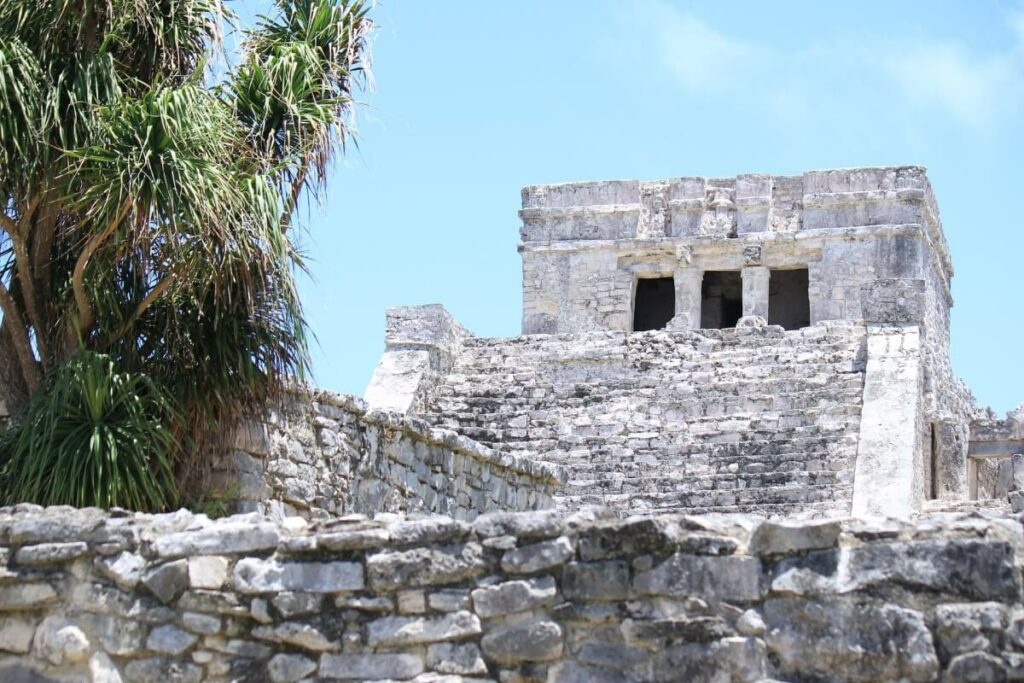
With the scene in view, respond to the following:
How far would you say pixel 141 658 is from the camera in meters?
5.14

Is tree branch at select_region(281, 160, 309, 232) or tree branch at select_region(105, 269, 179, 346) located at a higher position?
tree branch at select_region(281, 160, 309, 232)

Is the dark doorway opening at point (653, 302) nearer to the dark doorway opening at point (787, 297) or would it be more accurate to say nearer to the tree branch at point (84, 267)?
the dark doorway opening at point (787, 297)

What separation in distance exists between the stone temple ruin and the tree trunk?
3.14ft

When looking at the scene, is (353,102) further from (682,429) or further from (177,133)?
(682,429)

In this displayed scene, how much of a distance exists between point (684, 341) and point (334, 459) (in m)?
8.07

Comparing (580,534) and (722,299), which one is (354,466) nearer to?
(580,534)

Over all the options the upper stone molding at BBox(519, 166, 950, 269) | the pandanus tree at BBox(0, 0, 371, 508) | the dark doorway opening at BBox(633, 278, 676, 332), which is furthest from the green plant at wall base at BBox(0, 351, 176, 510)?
the dark doorway opening at BBox(633, 278, 676, 332)

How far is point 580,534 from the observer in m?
4.91

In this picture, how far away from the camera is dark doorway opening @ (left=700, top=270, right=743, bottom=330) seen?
23250 mm

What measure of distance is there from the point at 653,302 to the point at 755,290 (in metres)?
2.34

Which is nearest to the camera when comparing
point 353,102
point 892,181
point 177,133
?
point 177,133

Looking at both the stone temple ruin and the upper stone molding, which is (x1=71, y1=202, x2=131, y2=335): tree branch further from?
the upper stone molding

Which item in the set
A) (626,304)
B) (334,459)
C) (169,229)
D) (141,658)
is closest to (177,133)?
(169,229)

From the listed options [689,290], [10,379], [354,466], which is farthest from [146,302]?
[689,290]
